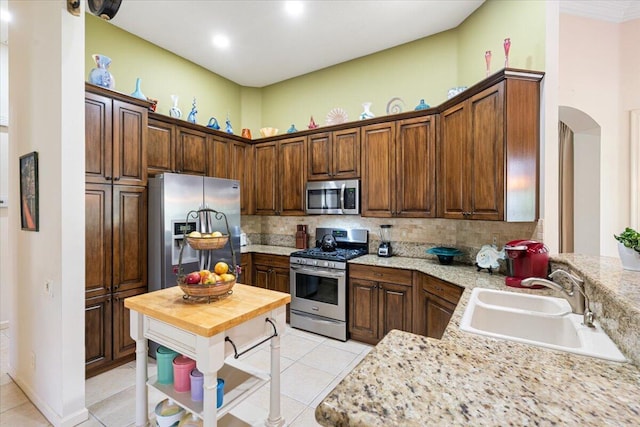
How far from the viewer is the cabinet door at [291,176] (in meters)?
4.04

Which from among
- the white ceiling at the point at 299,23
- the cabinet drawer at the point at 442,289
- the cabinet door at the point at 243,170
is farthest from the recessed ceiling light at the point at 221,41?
the cabinet drawer at the point at 442,289

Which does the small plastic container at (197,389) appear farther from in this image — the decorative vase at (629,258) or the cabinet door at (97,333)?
the decorative vase at (629,258)

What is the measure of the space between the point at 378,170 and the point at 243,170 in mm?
2061

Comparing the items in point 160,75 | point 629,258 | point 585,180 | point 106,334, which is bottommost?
point 106,334

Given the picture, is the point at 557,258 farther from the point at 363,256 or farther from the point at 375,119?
the point at 375,119

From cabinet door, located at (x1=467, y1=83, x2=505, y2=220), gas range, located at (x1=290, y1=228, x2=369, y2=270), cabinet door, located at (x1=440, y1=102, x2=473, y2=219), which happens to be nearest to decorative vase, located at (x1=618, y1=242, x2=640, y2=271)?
cabinet door, located at (x1=467, y1=83, x2=505, y2=220)

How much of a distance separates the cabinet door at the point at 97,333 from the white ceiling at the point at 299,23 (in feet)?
9.59

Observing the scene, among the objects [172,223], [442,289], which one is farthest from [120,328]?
[442,289]

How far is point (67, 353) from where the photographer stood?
197cm

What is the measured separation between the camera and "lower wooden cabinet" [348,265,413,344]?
3006 mm

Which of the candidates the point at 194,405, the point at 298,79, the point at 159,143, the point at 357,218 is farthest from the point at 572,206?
the point at 159,143

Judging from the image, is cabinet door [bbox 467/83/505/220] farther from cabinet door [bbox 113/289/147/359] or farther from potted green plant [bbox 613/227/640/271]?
cabinet door [bbox 113/289/147/359]

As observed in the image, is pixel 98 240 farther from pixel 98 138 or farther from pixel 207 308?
pixel 207 308

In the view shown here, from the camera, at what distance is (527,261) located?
214 cm
